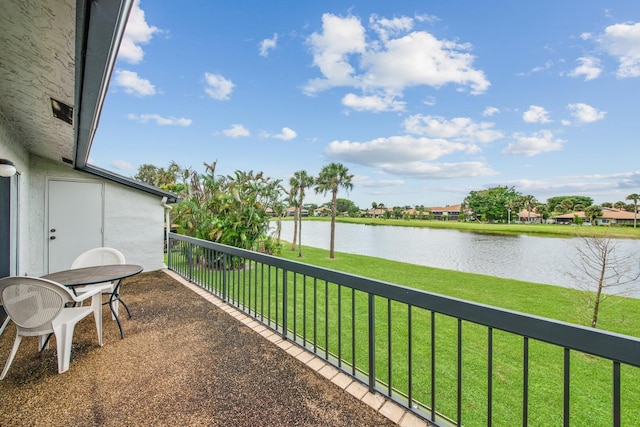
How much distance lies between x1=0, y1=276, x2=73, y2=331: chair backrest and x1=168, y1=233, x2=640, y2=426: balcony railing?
5.70ft

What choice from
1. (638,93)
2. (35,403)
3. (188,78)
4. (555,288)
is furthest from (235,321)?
(638,93)

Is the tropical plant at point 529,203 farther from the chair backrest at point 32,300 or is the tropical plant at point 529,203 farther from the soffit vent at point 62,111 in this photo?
the chair backrest at point 32,300

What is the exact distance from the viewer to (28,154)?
4918 mm

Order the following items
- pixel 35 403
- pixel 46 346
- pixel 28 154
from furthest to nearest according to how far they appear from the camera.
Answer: pixel 28 154 → pixel 46 346 → pixel 35 403

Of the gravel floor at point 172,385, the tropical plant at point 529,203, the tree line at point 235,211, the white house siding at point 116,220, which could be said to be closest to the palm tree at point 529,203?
the tropical plant at point 529,203

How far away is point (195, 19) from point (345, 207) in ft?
208

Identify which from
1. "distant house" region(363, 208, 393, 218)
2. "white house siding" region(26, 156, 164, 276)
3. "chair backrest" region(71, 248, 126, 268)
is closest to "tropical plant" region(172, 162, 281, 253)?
"white house siding" region(26, 156, 164, 276)

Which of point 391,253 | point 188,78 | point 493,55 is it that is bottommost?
point 391,253

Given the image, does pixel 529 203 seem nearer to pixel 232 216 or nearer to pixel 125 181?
pixel 232 216

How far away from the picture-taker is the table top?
107 inches

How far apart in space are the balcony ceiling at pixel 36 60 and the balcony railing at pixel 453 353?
2.30m

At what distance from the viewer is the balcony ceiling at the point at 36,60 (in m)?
1.34

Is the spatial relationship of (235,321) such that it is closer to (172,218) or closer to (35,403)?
(35,403)

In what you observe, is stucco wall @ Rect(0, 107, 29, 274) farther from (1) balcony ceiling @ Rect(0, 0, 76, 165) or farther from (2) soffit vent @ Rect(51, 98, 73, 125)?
(2) soffit vent @ Rect(51, 98, 73, 125)
